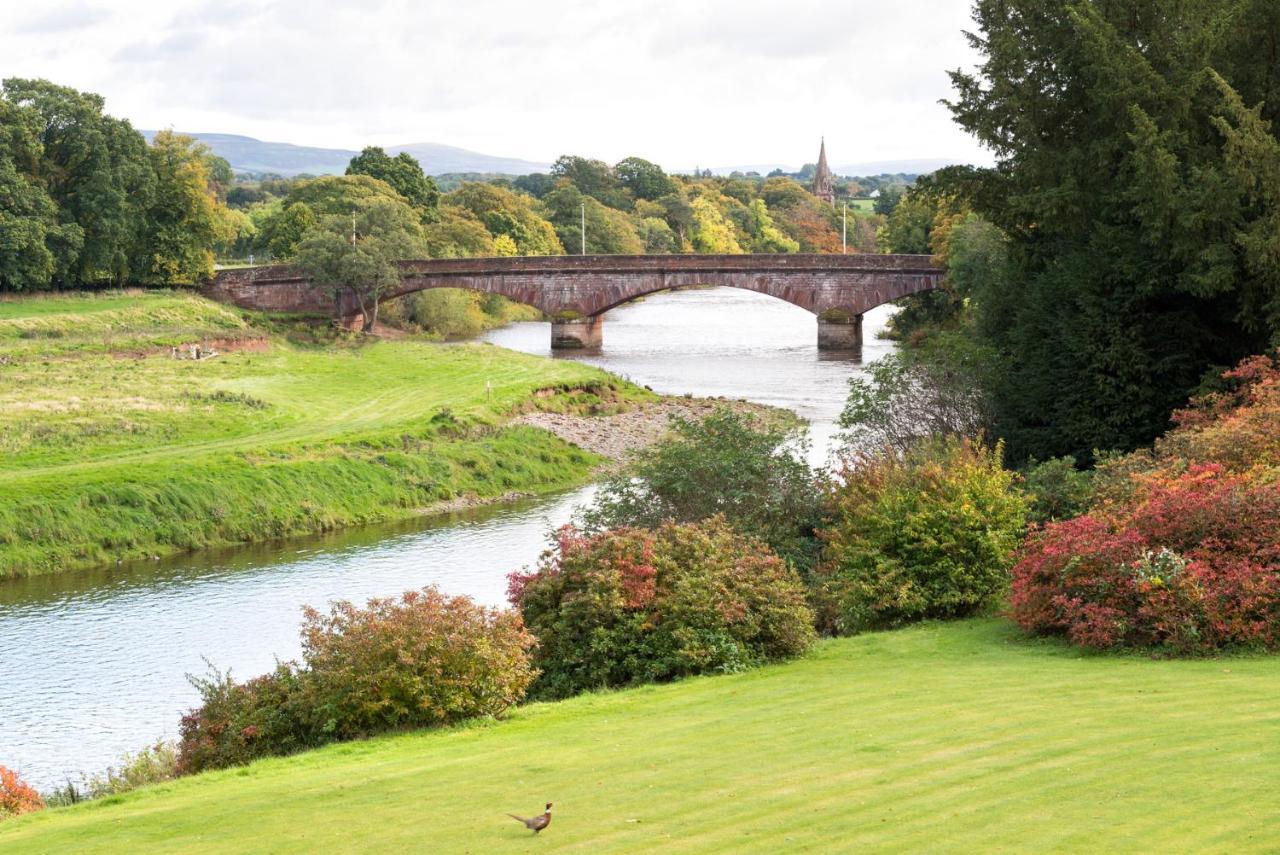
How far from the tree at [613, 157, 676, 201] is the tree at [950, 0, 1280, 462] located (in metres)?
144

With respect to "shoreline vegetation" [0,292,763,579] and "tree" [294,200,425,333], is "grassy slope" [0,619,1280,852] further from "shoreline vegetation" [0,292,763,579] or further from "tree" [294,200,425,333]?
"tree" [294,200,425,333]

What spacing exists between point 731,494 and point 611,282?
2515 inches

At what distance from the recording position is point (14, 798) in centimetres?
1969

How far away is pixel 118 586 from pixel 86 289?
49.0 metres

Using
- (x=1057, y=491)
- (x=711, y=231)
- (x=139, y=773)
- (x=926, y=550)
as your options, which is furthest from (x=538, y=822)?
(x=711, y=231)

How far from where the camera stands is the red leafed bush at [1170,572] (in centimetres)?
2194

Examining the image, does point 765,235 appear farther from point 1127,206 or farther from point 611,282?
point 1127,206

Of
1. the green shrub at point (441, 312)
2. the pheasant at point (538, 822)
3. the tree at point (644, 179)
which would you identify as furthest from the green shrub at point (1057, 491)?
the tree at point (644, 179)

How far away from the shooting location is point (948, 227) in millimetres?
86625

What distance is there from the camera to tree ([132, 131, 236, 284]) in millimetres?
87625

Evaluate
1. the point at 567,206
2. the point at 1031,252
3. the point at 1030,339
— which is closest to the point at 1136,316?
the point at 1030,339

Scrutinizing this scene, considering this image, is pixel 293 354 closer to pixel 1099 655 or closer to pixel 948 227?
pixel 948 227

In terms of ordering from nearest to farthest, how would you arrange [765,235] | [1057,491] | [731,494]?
[1057,491], [731,494], [765,235]

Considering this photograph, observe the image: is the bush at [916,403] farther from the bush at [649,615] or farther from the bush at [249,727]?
the bush at [249,727]
